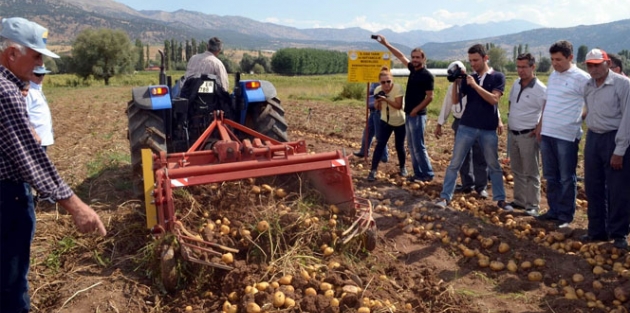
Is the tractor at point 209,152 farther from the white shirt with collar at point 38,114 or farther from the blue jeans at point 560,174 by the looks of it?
the blue jeans at point 560,174

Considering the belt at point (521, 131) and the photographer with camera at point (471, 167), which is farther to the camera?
the photographer with camera at point (471, 167)

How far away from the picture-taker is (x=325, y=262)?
4.02m

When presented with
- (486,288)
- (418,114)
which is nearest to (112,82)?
(418,114)

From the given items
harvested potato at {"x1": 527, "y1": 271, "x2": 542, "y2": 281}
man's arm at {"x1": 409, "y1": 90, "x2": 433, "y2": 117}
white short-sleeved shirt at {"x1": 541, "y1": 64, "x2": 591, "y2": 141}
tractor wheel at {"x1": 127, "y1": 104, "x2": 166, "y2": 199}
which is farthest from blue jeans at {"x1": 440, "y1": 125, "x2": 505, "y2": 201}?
tractor wheel at {"x1": 127, "y1": 104, "x2": 166, "y2": 199}

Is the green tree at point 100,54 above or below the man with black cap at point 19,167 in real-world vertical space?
below

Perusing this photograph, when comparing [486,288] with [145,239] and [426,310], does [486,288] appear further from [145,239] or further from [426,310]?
[145,239]

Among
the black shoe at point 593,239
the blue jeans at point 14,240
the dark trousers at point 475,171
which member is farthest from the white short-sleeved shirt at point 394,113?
the blue jeans at point 14,240

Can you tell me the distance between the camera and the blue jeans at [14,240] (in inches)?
109

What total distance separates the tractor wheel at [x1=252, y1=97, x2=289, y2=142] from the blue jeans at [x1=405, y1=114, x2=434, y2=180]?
1635mm

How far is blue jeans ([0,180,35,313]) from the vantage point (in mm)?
2760

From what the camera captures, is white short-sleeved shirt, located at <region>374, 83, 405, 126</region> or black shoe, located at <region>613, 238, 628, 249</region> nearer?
black shoe, located at <region>613, 238, 628, 249</region>

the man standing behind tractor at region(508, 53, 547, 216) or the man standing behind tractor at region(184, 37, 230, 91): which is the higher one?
the man standing behind tractor at region(184, 37, 230, 91)

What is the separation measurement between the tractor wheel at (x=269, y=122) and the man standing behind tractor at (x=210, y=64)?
518 mm

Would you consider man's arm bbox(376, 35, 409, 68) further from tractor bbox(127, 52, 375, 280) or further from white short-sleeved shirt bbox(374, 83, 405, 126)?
tractor bbox(127, 52, 375, 280)
